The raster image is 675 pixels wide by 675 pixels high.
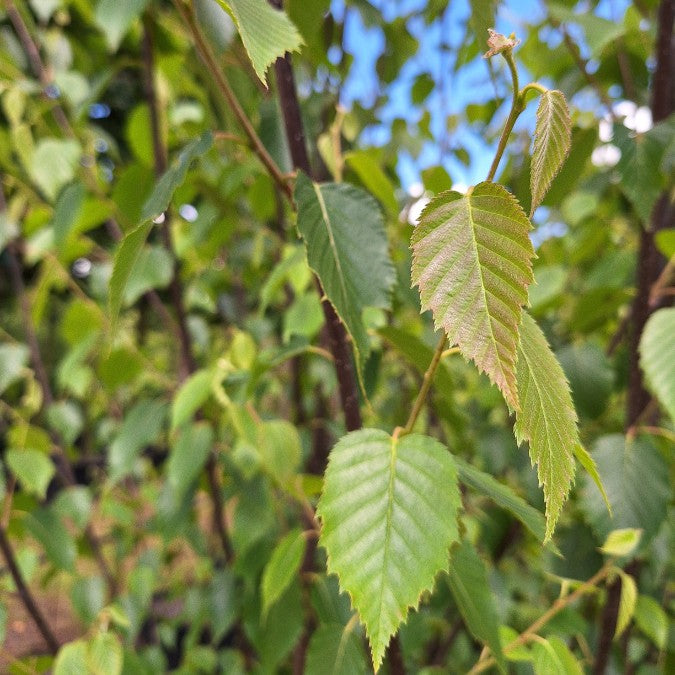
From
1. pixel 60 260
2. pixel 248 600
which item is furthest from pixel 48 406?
pixel 248 600

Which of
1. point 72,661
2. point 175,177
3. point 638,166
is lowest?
point 72,661

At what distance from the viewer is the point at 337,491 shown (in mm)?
307

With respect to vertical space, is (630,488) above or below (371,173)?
below

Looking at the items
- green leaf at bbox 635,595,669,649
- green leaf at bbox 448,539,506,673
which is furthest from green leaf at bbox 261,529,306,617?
green leaf at bbox 635,595,669,649

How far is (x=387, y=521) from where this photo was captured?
0.98ft

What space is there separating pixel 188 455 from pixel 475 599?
523 mm

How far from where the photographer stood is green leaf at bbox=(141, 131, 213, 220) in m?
0.36

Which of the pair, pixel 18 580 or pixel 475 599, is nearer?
pixel 475 599

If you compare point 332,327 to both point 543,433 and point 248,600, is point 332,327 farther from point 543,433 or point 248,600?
point 248,600

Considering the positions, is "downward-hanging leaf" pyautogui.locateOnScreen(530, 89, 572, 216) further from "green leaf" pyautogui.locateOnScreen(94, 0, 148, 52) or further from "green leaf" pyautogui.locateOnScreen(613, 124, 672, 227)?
"green leaf" pyautogui.locateOnScreen(94, 0, 148, 52)

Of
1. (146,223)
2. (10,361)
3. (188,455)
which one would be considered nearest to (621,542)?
(146,223)

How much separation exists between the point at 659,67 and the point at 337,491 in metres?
0.59

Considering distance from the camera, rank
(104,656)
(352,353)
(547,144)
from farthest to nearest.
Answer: (104,656) < (352,353) < (547,144)

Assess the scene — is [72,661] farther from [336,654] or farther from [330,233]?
[330,233]
